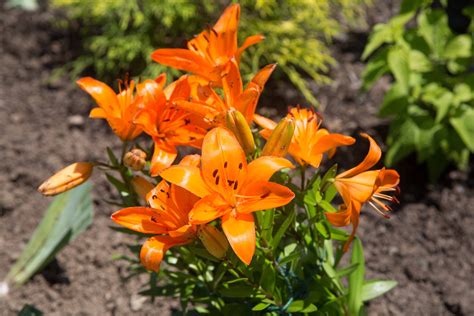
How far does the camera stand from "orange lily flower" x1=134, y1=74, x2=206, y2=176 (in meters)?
1.24

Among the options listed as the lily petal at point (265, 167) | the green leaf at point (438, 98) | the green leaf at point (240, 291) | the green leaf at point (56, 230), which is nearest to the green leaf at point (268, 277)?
the green leaf at point (240, 291)

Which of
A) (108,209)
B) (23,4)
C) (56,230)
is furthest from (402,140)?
(23,4)

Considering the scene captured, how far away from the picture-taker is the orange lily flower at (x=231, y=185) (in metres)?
1.08

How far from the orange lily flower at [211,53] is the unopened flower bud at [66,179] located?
27 cm

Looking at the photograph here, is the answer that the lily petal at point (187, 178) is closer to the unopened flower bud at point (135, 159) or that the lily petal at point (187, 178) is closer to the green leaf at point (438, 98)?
the unopened flower bud at point (135, 159)

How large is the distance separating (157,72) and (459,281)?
1.61m

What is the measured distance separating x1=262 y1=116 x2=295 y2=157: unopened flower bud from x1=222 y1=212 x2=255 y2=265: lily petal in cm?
14

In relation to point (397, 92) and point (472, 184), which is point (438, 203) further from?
point (397, 92)

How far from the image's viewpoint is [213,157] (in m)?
1.12

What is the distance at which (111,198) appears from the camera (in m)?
2.66

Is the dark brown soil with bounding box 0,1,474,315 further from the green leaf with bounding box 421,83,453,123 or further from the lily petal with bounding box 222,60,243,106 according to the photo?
the lily petal with bounding box 222,60,243,106

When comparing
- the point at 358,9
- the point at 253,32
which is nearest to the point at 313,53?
the point at 253,32

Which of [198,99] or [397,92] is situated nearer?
[198,99]

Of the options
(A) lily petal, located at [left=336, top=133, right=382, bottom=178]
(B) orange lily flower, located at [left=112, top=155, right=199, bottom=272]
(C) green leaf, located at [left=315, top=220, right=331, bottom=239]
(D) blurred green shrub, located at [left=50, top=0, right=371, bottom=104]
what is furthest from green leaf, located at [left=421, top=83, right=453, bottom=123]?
(B) orange lily flower, located at [left=112, top=155, right=199, bottom=272]
